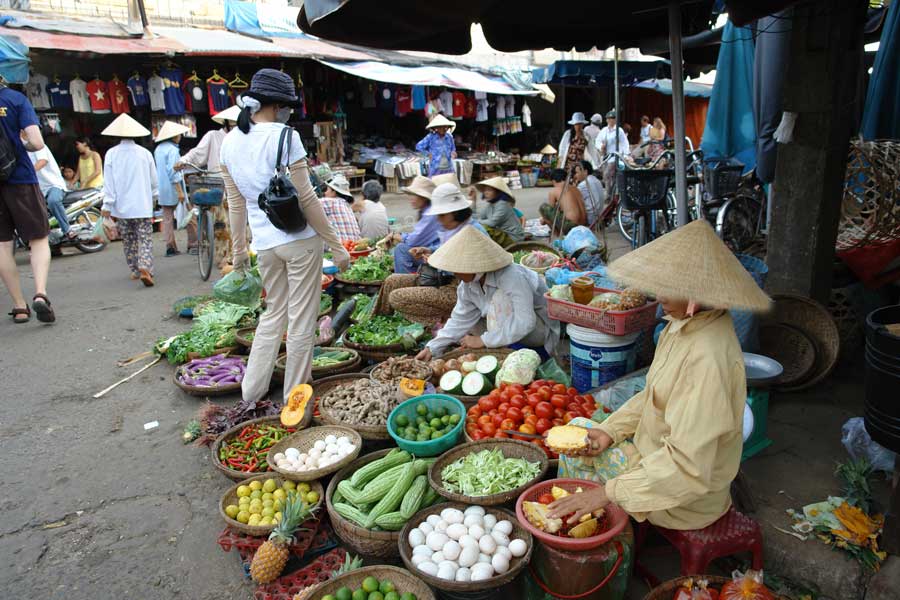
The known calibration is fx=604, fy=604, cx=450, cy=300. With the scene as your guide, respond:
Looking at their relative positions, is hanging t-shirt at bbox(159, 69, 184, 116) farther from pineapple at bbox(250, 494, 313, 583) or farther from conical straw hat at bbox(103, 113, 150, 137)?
pineapple at bbox(250, 494, 313, 583)

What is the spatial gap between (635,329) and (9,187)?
6272 mm

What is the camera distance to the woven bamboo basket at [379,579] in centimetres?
246

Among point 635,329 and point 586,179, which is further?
point 586,179

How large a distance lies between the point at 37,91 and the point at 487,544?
13154mm

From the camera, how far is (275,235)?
13.4ft

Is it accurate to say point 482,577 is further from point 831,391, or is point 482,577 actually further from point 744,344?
point 831,391

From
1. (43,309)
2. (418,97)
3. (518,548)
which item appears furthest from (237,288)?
(418,97)

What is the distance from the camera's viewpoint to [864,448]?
10.3ft

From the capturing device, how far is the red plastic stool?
2.41 metres

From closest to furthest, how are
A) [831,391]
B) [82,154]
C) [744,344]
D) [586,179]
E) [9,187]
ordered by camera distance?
[744,344], [831,391], [9,187], [586,179], [82,154]

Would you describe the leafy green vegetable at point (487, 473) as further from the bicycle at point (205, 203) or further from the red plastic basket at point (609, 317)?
the bicycle at point (205, 203)

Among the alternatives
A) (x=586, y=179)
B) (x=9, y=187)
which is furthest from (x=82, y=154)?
(x=586, y=179)

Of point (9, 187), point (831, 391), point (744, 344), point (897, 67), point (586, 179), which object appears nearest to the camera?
point (744, 344)

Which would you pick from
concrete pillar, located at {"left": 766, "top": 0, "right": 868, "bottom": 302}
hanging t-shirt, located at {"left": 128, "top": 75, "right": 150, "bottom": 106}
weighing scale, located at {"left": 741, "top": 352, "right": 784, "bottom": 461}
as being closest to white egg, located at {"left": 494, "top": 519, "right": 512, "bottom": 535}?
weighing scale, located at {"left": 741, "top": 352, "right": 784, "bottom": 461}
